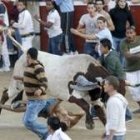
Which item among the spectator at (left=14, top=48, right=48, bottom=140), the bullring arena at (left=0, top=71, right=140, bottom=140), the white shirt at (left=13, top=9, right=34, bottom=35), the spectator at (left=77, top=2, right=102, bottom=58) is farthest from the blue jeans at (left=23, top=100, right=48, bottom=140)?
the white shirt at (left=13, top=9, right=34, bottom=35)

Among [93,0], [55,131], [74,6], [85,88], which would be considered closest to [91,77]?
[85,88]

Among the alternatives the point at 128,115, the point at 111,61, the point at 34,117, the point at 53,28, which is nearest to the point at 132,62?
the point at 128,115

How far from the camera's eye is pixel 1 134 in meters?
10.3

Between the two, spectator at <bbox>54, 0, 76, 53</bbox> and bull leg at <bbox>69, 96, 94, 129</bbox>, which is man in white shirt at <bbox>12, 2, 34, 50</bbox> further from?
bull leg at <bbox>69, 96, 94, 129</bbox>

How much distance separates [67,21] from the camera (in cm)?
1655

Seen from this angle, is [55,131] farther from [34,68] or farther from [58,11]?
[58,11]

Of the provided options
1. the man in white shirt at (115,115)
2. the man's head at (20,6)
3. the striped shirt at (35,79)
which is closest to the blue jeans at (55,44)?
the man's head at (20,6)

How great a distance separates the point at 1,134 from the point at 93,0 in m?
6.14

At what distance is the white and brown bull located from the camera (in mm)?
10398

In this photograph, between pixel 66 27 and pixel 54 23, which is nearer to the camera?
pixel 54 23

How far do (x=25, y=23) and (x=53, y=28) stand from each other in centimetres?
64

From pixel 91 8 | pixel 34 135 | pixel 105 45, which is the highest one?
pixel 105 45

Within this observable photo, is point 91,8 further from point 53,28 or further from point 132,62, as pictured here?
point 132,62

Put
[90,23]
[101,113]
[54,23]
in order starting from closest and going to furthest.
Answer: [101,113]
[90,23]
[54,23]
